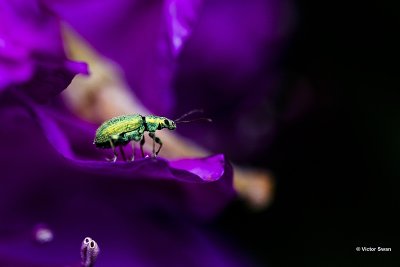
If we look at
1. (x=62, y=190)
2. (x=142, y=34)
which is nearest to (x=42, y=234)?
(x=62, y=190)

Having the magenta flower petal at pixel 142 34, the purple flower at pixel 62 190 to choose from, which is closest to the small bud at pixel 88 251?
the purple flower at pixel 62 190

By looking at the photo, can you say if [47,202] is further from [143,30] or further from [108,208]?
[143,30]

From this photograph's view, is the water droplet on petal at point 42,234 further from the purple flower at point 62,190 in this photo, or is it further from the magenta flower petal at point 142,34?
the magenta flower petal at point 142,34

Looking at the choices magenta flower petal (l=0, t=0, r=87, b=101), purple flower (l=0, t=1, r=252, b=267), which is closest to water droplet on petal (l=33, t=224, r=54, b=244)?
purple flower (l=0, t=1, r=252, b=267)

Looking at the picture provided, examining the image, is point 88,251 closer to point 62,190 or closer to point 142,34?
point 62,190

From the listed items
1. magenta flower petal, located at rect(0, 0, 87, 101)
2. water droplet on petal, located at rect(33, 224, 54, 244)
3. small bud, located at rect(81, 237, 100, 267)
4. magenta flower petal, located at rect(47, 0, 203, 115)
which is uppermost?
magenta flower petal, located at rect(47, 0, 203, 115)

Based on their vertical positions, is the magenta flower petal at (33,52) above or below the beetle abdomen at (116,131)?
above

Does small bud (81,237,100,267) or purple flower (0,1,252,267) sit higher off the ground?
purple flower (0,1,252,267)

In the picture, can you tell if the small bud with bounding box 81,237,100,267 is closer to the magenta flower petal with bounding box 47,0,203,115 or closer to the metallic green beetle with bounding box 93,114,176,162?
the metallic green beetle with bounding box 93,114,176,162
